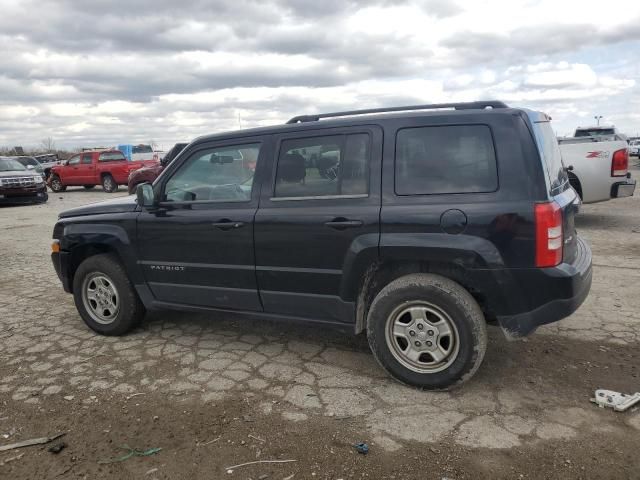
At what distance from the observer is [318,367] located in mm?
3773

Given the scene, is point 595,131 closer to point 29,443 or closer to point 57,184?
point 29,443

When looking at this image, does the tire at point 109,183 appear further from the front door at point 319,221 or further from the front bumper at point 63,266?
the front door at point 319,221

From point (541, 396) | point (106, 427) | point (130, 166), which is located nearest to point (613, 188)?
point (541, 396)

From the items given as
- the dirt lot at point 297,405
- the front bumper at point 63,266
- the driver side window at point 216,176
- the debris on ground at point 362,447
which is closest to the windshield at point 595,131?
the dirt lot at point 297,405

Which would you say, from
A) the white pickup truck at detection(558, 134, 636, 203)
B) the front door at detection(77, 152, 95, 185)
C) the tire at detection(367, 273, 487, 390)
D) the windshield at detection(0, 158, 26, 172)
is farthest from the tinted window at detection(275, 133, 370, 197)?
the front door at detection(77, 152, 95, 185)

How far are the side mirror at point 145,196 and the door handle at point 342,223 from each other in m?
1.59

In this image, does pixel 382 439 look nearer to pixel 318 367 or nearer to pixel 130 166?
pixel 318 367

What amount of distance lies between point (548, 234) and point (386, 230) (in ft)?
3.18

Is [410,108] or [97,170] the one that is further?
[97,170]

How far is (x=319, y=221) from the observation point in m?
3.49

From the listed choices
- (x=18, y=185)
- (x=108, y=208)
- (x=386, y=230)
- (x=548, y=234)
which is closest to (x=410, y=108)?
(x=386, y=230)

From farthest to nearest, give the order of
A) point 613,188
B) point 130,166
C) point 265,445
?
1. point 130,166
2. point 613,188
3. point 265,445

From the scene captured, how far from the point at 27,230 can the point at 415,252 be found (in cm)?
1073

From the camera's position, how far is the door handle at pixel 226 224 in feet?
12.4
